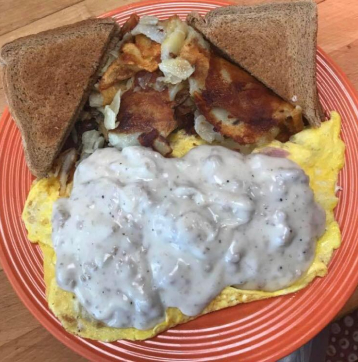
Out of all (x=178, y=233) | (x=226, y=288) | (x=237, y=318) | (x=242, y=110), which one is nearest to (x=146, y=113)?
(x=242, y=110)

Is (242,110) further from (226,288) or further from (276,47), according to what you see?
(226,288)

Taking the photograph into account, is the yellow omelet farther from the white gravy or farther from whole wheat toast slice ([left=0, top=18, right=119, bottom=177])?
whole wheat toast slice ([left=0, top=18, right=119, bottom=177])

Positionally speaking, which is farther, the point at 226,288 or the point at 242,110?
the point at 242,110

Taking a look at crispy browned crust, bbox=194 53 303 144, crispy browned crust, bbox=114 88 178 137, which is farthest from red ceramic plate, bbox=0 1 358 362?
crispy browned crust, bbox=114 88 178 137

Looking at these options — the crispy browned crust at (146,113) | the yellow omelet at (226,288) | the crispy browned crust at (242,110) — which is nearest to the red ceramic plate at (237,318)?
the yellow omelet at (226,288)

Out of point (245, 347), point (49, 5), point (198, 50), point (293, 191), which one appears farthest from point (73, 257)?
point (49, 5)
